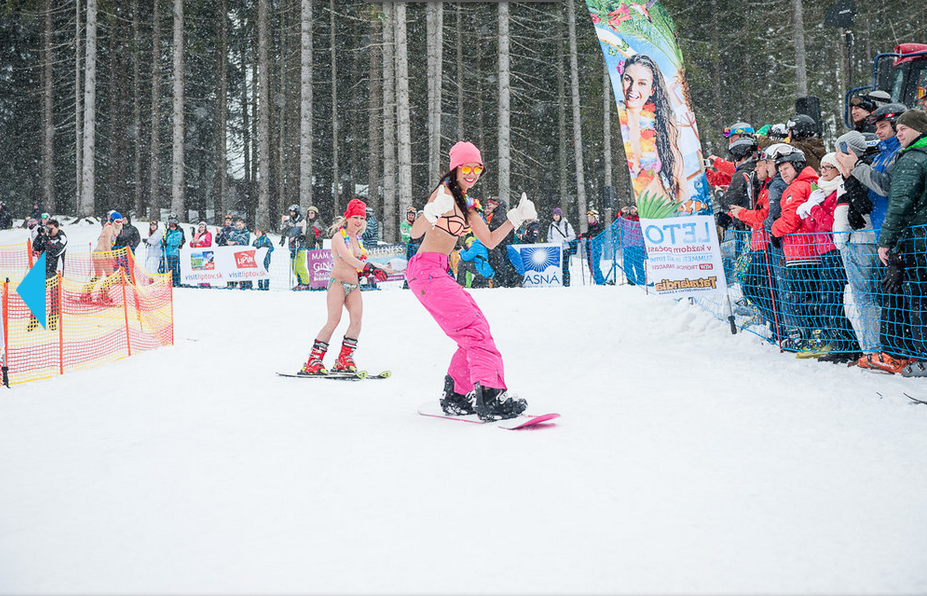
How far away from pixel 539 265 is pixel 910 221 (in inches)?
344

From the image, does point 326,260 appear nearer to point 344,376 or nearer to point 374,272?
point 374,272

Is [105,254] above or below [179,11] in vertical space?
below

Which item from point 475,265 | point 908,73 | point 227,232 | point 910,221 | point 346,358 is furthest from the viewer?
point 227,232

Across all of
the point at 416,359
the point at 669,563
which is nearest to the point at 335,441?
the point at 669,563

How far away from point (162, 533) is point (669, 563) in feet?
6.26

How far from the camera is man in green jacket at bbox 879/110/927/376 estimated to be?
5.20 m

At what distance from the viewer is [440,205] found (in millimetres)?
4922

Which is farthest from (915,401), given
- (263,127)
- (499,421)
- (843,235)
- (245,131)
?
(245,131)

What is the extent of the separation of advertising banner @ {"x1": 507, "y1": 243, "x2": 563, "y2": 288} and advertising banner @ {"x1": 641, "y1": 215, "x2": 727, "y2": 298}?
600 cm

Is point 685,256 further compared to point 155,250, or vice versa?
point 155,250

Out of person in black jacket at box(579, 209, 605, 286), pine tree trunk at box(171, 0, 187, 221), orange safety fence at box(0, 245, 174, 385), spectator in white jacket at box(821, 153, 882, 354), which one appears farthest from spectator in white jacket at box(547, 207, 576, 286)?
pine tree trunk at box(171, 0, 187, 221)

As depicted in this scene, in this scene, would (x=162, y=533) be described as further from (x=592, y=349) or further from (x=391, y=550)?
(x=592, y=349)

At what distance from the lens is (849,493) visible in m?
3.17

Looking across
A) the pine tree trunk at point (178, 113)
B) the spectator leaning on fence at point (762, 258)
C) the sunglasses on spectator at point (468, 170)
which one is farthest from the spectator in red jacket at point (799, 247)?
the pine tree trunk at point (178, 113)
